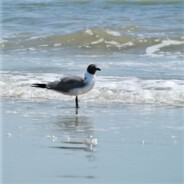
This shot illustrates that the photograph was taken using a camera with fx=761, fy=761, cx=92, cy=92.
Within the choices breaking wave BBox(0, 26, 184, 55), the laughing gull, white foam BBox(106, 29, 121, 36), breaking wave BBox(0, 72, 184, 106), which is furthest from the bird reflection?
white foam BBox(106, 29, 121, 36)

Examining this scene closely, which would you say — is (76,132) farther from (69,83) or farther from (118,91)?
(118,91)

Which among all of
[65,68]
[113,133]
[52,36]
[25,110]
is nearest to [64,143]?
[113,133]

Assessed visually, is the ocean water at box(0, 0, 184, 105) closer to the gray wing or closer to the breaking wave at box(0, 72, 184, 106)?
the breaking wave at box(0, 72, 184, 106)

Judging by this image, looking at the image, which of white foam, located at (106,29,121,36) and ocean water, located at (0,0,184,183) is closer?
ocean water, located at (0,0,184,183)

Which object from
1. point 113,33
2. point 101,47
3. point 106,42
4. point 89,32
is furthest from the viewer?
point 89,32

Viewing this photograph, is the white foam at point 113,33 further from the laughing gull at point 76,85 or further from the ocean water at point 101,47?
the laughing gull at point 76,85

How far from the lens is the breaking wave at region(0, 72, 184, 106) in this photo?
29.8ft

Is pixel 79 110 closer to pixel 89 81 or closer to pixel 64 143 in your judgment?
pixel 89 81

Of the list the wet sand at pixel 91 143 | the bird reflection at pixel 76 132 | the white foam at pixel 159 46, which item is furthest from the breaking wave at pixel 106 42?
the bird reflection at pixel 76 132

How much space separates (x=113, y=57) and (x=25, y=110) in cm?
528

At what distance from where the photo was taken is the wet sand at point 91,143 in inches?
217

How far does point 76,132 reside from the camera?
711cm

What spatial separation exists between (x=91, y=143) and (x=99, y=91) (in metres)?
3.04

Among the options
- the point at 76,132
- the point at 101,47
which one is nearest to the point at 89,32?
the point at 101,47
